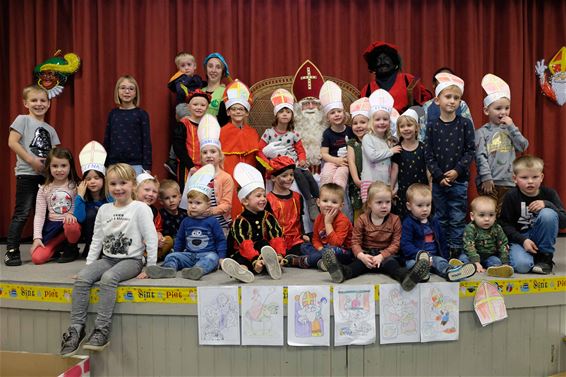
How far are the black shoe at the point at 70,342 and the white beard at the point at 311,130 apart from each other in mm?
2360

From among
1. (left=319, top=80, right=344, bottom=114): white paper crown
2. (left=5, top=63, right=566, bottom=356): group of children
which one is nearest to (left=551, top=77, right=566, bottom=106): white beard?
(left=5, top=63, right=566, bottom=356): group of children

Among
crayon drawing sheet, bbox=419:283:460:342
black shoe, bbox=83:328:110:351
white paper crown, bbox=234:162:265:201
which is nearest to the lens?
black shoe, bbox=83:328:110:351

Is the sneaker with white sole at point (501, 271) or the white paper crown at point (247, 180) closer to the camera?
the sneaker with white sole at point (501, 271)

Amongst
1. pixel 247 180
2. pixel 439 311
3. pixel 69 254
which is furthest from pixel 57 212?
pixel 439 311

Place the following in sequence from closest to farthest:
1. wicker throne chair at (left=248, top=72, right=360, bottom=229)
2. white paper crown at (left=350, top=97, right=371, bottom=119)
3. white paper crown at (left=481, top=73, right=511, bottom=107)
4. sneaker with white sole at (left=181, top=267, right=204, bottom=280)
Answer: sneaker with white sole at (left=181, top=267, right=204, bottom=280) < white paper crown at (left=481, top=73, right=511, bottom=107) < white paper crown at (left=350, top=97, right=371, bottom=119) < wicker throne chair at (left=248, top=72, right=360, bottom=229)

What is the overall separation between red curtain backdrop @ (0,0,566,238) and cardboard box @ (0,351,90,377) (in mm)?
2585

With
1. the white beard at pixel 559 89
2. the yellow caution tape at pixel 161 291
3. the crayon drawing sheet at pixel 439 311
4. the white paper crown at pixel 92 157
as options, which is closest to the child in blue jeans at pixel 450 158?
the yellow caution tape at pixel 161 291

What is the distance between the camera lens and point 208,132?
420 centimetres

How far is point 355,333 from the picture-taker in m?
3.09

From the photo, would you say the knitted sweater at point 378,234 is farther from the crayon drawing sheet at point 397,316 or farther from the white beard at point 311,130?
the white beard at point 311,130

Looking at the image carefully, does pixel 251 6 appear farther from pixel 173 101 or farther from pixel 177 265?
pixel 177 265

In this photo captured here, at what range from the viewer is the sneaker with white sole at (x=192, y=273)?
3223 millimetres

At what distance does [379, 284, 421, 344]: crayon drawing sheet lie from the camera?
122 inches

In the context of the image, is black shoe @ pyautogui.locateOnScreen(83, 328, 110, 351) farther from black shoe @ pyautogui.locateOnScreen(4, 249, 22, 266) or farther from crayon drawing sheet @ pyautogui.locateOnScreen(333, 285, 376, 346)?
crayon drawing sheet @ pyautogui.locateOnScreen(333, 285, 376, 346)
